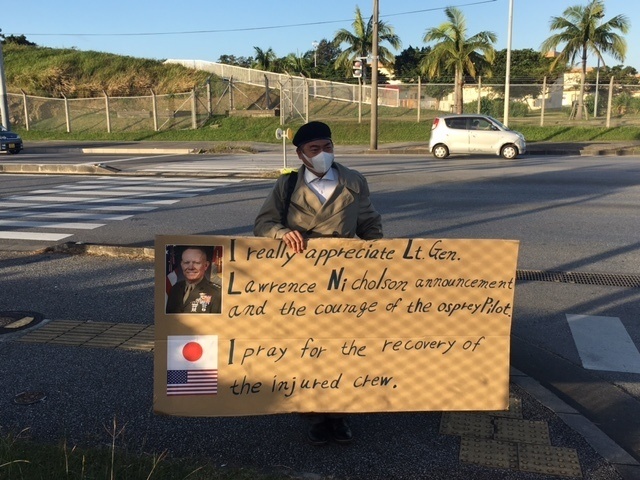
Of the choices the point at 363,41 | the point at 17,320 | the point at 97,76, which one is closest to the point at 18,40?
the point at 97,76

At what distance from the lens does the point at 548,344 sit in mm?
4875

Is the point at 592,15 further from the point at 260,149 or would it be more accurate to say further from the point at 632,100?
the point at 260,149

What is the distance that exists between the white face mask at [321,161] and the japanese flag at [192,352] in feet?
3.58

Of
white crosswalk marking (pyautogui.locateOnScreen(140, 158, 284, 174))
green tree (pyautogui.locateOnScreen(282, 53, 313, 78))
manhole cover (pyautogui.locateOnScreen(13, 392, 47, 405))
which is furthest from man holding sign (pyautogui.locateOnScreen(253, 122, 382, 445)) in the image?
green tree (pyautogui.locateOnScreen(282, 53, 313, 78))

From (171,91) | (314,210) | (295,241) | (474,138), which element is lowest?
(295,241)

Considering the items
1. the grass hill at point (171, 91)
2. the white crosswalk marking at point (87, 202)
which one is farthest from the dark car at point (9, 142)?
the white crosswalk marking at point (87, 202)

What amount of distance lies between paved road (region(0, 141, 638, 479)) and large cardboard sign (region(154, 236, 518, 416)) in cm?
21

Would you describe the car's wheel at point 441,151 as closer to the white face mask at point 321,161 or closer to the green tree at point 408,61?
the white face mask at point 321,161

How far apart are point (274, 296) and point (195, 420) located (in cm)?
96

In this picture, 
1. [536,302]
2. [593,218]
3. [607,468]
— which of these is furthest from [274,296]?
[593,218]

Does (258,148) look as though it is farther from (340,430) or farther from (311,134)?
(340,430)

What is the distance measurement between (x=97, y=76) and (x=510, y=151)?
3589 centimetres

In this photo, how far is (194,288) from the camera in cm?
322

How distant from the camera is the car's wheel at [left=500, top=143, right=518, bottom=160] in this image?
20.9m
